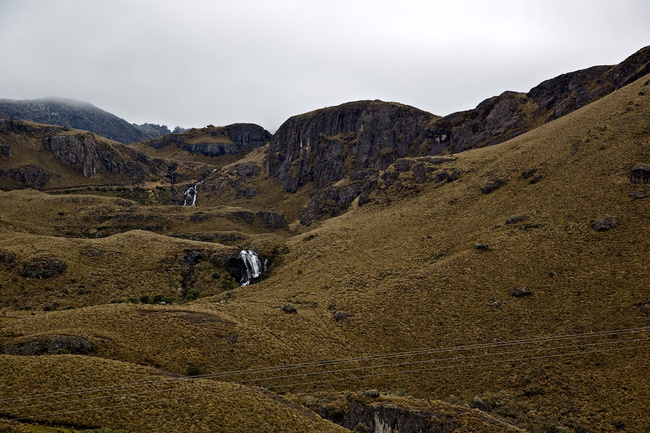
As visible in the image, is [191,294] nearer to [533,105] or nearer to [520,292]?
[520,292]

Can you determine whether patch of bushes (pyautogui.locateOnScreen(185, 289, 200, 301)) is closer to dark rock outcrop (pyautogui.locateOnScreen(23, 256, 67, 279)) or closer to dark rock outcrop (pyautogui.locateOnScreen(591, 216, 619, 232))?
dark rock outcrop (pyautogui.locateOnScreen(23, 256, 67, 279))

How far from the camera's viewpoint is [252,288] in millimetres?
68938

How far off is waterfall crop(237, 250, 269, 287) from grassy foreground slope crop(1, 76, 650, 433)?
9788 millimetres

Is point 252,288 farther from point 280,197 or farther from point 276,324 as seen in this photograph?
point 280,197

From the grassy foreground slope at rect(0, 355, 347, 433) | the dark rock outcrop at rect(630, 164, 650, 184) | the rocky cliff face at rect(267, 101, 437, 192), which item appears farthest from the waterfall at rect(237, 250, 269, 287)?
the rocky cliff face at rect(267, 101, 437, 192)

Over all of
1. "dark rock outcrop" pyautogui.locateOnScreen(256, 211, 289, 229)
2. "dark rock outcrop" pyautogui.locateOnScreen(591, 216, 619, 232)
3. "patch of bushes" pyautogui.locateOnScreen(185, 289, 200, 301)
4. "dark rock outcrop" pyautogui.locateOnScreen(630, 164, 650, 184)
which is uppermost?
"dark rock outcrop" pyautogui.locateOnScreen(630, 164, 650, 184)

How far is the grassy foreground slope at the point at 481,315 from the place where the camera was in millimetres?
33438

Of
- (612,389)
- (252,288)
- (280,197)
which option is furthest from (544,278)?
(280,197)

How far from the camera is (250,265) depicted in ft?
265

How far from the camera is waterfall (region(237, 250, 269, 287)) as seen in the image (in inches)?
3065

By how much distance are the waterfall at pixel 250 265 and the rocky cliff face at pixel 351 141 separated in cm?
9285

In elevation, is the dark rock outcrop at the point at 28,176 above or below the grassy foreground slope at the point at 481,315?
above

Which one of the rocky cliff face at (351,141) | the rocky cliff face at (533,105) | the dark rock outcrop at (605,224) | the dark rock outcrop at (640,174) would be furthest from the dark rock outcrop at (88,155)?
the dark rock outcrop at (640,174)

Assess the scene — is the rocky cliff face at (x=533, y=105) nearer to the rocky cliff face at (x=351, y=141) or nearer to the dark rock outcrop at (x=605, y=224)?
the rocky cliff face at (x=351, y=141)
